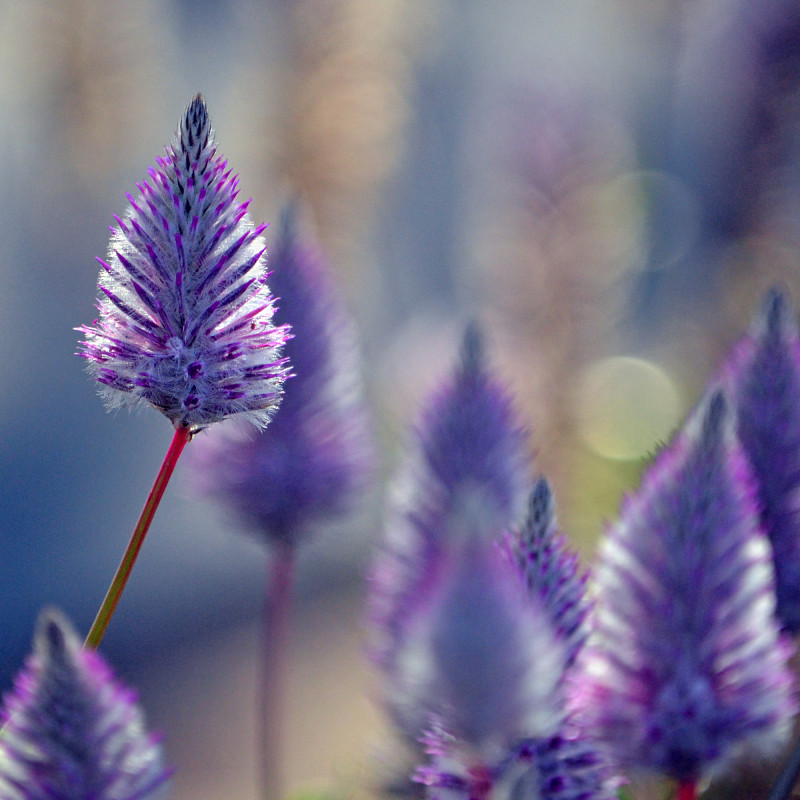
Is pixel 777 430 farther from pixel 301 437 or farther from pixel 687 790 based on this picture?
pixel 301 437

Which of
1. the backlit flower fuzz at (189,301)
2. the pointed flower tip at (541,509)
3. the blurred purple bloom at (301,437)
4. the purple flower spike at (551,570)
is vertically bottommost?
the purple flower spike at (551,570)

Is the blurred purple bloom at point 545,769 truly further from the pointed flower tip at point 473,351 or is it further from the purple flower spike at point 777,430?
the pointed flower tip at point 473,351

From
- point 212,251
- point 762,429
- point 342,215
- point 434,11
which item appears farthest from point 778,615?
point 434,11

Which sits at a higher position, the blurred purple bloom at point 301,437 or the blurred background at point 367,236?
the blurred background at point 367,236

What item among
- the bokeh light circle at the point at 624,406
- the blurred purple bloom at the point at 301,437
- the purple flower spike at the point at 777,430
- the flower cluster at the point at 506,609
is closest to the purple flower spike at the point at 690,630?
the flower cluster at the point at 506,609

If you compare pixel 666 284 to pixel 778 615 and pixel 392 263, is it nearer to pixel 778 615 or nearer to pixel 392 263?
pixel 392 263

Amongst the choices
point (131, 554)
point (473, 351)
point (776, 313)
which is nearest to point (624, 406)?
point (473, 351)
